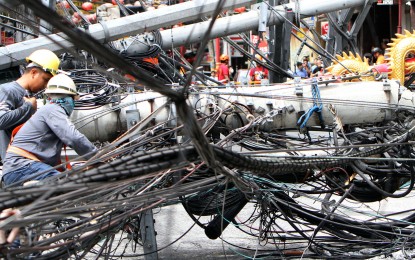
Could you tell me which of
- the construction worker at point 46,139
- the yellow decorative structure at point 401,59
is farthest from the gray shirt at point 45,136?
the yellow decorative structure at point 401,59

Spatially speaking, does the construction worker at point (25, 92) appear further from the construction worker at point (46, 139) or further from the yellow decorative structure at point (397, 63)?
the yellow decorative structure at point (397, 63)

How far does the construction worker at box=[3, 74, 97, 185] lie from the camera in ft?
22.1

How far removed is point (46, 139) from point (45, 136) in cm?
3

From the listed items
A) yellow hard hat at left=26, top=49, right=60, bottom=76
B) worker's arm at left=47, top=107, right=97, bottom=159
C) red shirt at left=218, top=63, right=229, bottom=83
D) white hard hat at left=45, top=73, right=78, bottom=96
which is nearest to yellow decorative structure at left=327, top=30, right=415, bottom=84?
yellow hard hat at left=26, top=49, right=60, bottom=76

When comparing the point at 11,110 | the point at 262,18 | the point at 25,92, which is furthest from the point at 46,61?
the point at 262,18

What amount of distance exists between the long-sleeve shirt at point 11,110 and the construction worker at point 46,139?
Result: 11.5 inches

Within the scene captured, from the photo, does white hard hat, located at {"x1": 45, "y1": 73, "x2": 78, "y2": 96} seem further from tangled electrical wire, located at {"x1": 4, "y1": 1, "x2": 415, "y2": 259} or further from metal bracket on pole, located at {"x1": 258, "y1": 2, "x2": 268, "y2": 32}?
metal bracket on pole, located at {"x1": 258, "y1": 2, "x2": 268, "y2": 32}

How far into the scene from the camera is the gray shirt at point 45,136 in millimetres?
6738

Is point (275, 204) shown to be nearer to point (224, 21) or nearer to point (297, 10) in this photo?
point (224, 21)

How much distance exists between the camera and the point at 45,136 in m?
6.87

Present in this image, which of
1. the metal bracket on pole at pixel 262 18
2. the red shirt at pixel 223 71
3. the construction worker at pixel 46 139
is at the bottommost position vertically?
the red shirt at pixel 223 71

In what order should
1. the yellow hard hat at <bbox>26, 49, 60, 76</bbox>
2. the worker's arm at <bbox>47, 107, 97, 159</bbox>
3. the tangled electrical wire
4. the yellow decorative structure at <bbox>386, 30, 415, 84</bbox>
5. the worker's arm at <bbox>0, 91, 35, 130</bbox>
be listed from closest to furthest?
the tangled electrical wire < the worker's arm at <bbox>47, 107, 97, 159</bbox> < the worker's arm at <bbox>0, 91, 35, 130</bbox> < the yellow hard hat at <bbox>26, 49, 60, 76</bbox> < the yellow decorative structure at <bbox>386, 30, 415, 84</bbox>

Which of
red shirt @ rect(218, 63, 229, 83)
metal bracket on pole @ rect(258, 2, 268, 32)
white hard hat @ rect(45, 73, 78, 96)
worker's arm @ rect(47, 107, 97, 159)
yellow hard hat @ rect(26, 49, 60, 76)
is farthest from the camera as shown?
red shirt @ rect(218, 63, 229, 83)

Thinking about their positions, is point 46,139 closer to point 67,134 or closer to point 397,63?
point 67,134
